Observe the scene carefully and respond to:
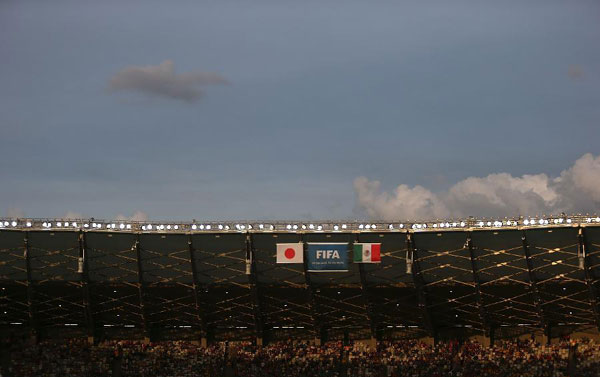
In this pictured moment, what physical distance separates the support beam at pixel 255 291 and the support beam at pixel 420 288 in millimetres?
13722

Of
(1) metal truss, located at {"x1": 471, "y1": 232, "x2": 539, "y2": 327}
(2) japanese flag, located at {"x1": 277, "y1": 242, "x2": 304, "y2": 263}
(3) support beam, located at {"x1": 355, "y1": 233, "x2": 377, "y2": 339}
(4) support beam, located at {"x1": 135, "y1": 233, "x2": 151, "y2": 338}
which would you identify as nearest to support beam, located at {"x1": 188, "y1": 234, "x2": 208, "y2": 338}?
(4) support beam, located at {"x1": 135, "y1": 233, "x2": 151, "y2": 338}

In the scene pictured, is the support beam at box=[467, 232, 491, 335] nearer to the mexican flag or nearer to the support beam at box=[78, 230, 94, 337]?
the mexican flag

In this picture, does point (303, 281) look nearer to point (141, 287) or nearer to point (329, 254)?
point (329, 254)

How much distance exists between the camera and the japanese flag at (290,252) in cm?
6331

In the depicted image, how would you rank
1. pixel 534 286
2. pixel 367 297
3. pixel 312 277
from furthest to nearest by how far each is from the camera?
1. pixel 367 297
2. pixel 312 277
3. pixel 534 286

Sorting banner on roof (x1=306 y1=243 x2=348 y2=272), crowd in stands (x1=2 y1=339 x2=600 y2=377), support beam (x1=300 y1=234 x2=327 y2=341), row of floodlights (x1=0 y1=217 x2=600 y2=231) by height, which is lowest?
crowd in stands (x1=2 y1=339 x2=600 y2=377)

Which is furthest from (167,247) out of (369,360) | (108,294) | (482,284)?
(482,284)

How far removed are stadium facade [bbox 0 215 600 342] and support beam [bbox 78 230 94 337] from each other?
0.16 m

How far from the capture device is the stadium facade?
6203 cm

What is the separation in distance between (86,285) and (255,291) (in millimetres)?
15644

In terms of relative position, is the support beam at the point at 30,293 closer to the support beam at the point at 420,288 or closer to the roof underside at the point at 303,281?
the roof underside at the point at 303,281

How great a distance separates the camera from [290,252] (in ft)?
208

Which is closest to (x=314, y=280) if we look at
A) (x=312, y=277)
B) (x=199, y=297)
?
(x=312, y=277)

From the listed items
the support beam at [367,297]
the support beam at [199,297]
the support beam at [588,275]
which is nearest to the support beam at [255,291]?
the support beam at [199,297]
